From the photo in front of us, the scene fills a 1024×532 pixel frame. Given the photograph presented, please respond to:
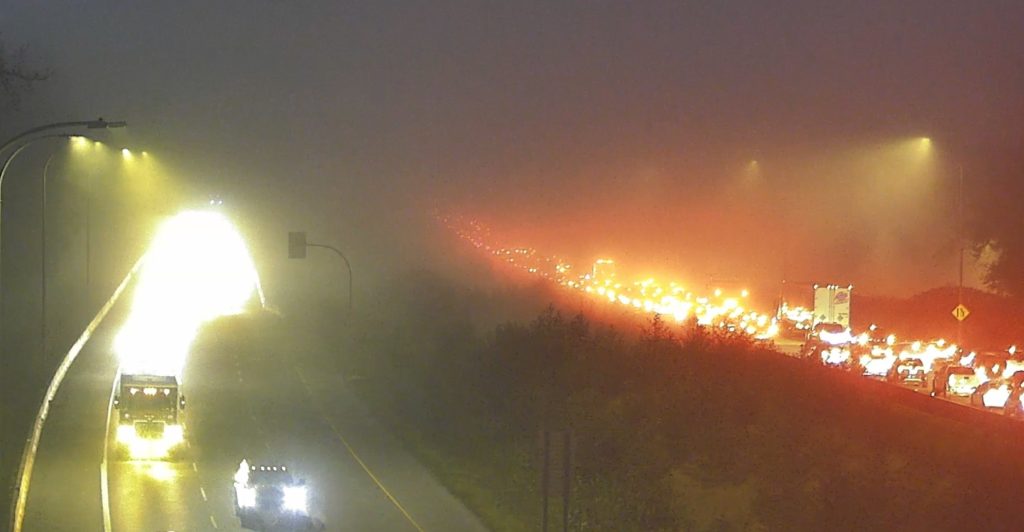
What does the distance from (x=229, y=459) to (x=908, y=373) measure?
29287 millimetres

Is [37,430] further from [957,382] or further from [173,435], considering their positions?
[957,382]

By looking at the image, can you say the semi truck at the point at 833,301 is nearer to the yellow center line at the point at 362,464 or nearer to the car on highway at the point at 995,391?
the car on highway at the point at 995,391

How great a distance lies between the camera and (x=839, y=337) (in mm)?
70188

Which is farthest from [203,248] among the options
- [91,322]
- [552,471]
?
[552,471]

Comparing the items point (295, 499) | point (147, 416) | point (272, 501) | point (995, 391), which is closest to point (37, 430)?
point (147, 416)

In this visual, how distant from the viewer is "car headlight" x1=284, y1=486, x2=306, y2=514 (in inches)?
1328

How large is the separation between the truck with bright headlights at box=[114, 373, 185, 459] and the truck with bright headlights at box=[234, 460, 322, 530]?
11.9 meters

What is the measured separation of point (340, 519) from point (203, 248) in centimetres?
8156

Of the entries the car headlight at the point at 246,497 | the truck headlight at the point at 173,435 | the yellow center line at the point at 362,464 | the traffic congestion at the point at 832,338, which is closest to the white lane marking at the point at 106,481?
the truck headlight at the point at 173,435

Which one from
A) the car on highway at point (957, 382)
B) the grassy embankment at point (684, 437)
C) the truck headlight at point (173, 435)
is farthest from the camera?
the car on highway at point (957, 382)

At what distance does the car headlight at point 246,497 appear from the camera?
3372 centimetres

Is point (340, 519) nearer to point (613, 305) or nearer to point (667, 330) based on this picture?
point (667, 330)

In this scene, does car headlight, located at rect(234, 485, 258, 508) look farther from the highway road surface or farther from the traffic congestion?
the traffic congestion

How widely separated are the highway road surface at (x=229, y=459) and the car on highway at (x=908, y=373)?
21.9m
